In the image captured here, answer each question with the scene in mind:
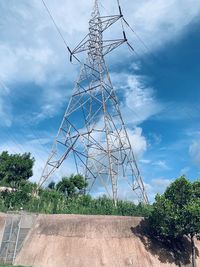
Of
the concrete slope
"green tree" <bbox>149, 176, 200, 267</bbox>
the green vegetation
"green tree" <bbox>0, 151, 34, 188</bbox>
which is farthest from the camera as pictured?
"green tree" <bbox>0, 151, 34, 188</bbox>

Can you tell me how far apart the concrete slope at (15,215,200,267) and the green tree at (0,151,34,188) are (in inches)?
421

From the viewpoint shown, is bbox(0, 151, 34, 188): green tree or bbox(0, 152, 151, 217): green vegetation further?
bbox(0, 151, 34, 188): green tree

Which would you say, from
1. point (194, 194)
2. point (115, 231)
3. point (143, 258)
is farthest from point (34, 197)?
point (194, 194)

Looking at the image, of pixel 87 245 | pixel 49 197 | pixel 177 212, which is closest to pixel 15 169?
pixel 49 197

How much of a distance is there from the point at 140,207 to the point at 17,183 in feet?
51.8

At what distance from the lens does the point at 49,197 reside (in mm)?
37656

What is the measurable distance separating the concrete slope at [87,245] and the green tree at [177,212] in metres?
2.13

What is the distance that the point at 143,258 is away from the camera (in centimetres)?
2881

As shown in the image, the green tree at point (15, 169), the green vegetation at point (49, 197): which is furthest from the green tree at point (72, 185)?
the green tree at point (15, 169)

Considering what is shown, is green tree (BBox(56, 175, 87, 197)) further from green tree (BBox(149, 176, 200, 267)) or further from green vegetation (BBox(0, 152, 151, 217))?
green tree (BBox(149, 176, 200, 267))

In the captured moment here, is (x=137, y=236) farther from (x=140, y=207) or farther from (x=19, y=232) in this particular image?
(x=19, y=232)

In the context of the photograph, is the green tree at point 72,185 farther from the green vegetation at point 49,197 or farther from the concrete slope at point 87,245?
the concrete slope at point 87,245

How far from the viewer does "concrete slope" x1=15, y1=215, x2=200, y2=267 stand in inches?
1101

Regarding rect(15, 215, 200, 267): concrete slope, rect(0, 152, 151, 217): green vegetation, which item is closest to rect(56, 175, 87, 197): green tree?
rect(0, 152, 151, 217): green vegetation
